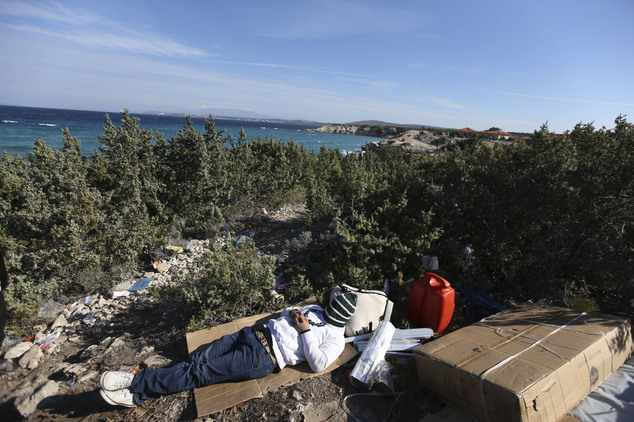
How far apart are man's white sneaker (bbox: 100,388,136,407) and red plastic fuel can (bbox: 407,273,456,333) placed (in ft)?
10.9

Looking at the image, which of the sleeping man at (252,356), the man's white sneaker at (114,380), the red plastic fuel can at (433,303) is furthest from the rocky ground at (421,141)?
the man's white sneaker at (114,380)

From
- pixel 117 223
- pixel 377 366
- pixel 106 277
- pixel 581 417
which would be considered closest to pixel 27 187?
pixel 117 223

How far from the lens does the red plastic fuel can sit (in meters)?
3.84

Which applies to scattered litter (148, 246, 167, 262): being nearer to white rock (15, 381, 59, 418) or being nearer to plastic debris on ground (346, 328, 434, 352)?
white rock (15, 381, 59, 418)

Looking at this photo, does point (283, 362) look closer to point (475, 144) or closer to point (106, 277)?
point (106, 277)

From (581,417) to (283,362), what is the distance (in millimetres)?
2667

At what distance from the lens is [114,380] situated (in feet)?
9.02

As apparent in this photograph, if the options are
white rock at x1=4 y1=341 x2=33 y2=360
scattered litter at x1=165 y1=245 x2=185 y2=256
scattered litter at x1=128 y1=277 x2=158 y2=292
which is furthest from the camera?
scattered litter at x1=165 y1=245 x2=185 y2=256

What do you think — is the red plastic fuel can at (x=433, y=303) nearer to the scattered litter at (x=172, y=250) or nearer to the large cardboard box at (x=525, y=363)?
the large cardboard box at (x=525, y=363)

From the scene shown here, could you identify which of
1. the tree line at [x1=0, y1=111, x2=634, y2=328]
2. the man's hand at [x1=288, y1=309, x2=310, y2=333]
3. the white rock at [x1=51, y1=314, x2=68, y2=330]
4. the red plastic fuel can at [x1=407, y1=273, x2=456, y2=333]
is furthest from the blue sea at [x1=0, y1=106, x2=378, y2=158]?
the red plastic fuel can at [x1=407, y1=273, x2=456, y2=333]

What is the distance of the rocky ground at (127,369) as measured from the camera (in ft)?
9.18

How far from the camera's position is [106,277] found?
5.59 metres

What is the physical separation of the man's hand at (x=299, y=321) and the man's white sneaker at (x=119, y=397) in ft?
5.28

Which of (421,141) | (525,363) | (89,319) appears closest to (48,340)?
(89,319)
